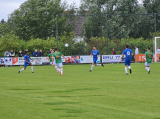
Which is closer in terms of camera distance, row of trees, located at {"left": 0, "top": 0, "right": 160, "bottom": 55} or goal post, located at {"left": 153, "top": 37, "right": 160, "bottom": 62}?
goal post, located at {"left": 153, "top": 37, "right": 160, "bottom": 62}

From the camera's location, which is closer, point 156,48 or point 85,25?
point 156,48

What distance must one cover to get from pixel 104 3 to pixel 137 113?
4896cm

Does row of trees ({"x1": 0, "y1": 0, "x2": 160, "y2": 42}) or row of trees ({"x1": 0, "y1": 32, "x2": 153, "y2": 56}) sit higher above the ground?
row of trees ({"x1": 0, "y1": 0, "x2": 160, "y2": 42})

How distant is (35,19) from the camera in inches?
2308

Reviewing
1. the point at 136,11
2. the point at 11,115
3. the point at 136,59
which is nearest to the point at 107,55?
the point at 136,59

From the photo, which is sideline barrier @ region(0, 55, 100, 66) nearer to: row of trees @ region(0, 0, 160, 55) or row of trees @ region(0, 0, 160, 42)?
row of trees @ region(0, 0, 160, 55)

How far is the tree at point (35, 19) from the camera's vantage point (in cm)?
5853

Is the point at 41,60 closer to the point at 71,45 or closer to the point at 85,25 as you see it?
the point at 71,45

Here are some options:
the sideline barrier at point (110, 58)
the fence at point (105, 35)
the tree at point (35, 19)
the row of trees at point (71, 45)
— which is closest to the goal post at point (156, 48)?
the fence at point (105, 35)

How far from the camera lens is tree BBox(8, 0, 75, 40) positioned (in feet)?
192

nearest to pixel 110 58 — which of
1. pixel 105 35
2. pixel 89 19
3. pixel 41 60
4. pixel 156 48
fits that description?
pixel 156 48

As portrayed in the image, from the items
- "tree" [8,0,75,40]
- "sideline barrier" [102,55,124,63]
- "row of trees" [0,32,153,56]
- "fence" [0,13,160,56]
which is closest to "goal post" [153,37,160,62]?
"fence" [0,13,160,56]

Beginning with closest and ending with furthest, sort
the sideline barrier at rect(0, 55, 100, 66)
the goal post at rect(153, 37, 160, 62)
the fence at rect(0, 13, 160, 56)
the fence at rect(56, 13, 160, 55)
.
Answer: the sideline barrier at rect(0, 55, 100, 66) < the goal post at rect(153, 37, 160, 62) < the fence at rect(0, 13, 160, 56) < the fence at rect(56, 13, 160, 55)

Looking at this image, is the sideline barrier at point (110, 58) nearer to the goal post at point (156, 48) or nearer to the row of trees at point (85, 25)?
the row of trees at point (85, 25)
